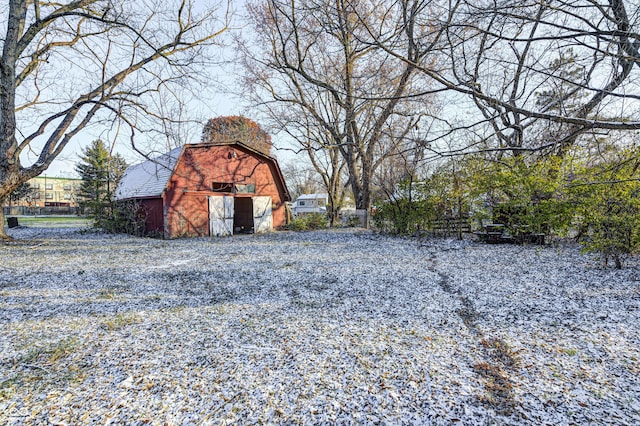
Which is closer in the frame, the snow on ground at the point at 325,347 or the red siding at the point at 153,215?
the snow on ground at the point at 325,347

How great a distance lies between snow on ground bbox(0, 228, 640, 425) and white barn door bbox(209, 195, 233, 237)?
8.00 m

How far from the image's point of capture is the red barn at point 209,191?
12.7 m

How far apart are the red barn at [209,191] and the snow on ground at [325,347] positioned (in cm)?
690

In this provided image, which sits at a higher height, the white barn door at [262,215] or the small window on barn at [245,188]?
the small window on barn at [245,188]

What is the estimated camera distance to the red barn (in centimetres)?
1267

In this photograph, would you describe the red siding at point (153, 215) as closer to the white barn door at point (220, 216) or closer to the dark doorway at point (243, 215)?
the white barn door at point (220, 216)

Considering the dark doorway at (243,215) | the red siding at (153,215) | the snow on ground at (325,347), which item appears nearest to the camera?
the snow on ground at (325,347)

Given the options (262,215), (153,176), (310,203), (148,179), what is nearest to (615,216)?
(262,215)

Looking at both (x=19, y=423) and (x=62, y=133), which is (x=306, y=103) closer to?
(x=62, y=133)

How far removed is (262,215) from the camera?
15781 millimetres

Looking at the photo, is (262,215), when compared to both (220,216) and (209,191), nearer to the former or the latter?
(220,216)

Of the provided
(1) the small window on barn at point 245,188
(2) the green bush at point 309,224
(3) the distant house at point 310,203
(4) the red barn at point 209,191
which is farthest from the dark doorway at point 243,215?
(3) the distant house at point 310,203

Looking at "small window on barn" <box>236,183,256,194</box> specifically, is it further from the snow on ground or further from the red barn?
the snow on ground

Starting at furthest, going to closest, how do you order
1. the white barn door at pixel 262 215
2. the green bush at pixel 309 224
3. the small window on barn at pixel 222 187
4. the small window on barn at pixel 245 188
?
the green bush at pixel 309 224
the white barn door at pixel 262 215
the small window on barn at pixel 245 188
the small window on barn at pixel 222 187
